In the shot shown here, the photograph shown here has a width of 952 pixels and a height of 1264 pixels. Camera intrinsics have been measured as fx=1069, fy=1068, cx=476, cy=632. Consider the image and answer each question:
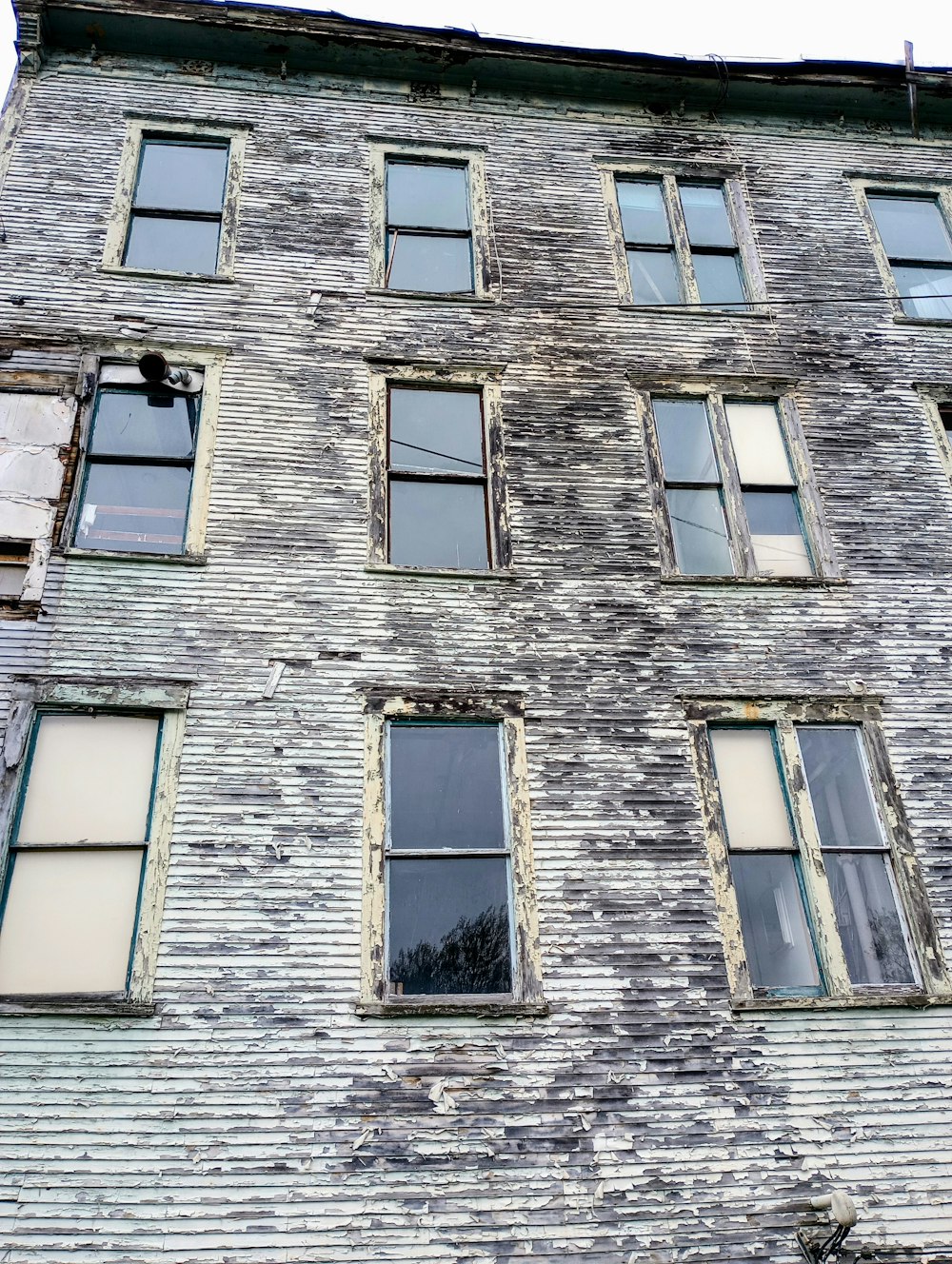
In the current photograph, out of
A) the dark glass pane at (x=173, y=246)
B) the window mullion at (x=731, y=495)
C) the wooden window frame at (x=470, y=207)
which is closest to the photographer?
the window mullion at (x=731, y=495)

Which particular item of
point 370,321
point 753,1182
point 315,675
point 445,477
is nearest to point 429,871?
point 315,675

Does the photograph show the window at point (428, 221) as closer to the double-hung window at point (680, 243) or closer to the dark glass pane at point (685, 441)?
the double-hung window at point (680, 243)

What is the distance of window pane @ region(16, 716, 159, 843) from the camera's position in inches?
321

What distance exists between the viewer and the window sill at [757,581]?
9.94 meters

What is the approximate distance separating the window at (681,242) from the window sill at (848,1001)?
7.23m

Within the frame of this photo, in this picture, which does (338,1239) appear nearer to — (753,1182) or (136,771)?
(753,1182)

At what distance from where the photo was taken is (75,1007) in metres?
7.39

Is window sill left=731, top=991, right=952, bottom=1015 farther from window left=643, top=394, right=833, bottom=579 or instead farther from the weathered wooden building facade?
window left=643, top=394, right=833, bottom=579

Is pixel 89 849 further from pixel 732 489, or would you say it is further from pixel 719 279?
pixel 719 279

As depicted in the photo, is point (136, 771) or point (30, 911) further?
point (136, 771)

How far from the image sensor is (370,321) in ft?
36.5

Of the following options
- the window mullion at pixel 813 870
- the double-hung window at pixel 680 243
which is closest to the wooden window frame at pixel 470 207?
the double-hung window at pixel 680 243

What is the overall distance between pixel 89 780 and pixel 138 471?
121 inches

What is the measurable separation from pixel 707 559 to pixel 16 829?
21.5 ft
